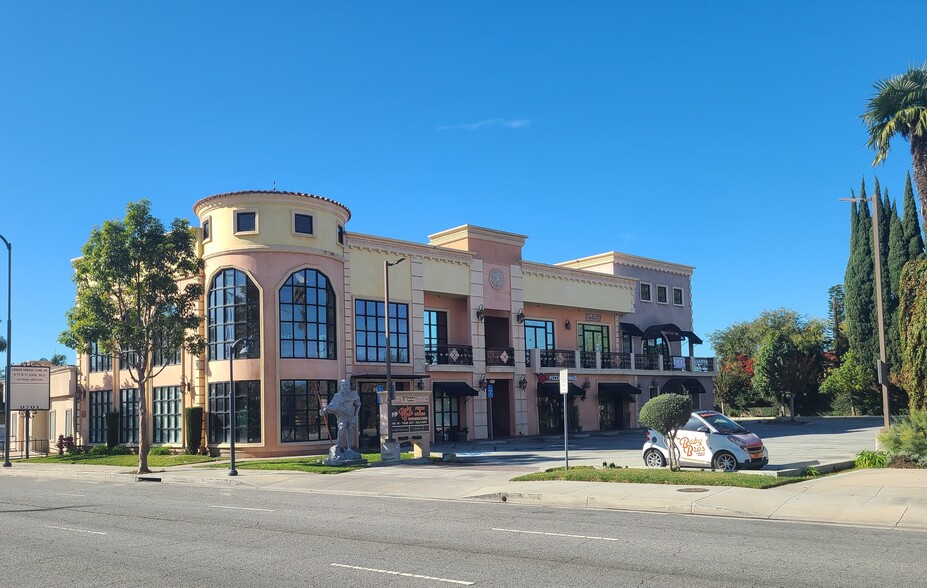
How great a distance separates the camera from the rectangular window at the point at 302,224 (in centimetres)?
3301

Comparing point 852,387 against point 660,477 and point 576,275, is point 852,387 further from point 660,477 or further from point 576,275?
point 660,477

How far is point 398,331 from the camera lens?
36.3 metres

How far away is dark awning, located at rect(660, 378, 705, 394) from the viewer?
48875 mm

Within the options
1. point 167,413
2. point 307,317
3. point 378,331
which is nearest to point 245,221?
point 307,317

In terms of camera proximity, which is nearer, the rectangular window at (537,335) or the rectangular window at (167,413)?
the rectangular window at (167,413)

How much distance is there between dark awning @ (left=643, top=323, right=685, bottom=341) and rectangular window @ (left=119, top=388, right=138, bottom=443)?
2862 cm

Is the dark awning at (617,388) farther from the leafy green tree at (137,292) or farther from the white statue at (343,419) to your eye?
the leafy green tree at (137,292)

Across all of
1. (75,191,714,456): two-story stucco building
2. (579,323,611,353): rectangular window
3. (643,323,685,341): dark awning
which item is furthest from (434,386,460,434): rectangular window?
(643,323,685,341): dark awning

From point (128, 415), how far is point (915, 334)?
33.0m

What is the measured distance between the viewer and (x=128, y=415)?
38.6 meters

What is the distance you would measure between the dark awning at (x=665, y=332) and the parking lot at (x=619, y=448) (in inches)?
305

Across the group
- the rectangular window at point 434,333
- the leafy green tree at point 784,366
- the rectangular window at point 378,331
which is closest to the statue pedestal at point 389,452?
the rectangular window at point 378,331

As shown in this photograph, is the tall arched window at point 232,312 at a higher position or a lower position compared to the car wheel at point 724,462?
higher

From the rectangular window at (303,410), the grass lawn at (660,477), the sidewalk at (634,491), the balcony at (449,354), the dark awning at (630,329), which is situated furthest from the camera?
the dark awning at (630,329)
